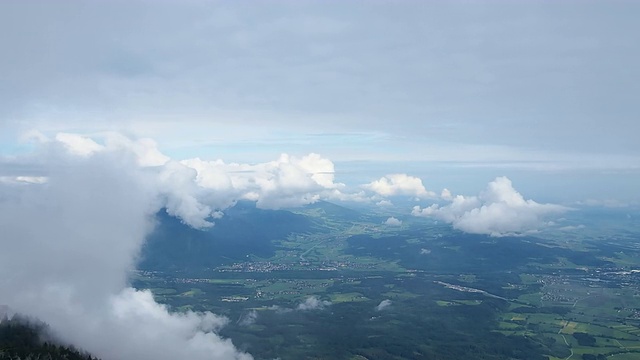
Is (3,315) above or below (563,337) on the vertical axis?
above

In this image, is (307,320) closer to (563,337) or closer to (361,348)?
(361,348)

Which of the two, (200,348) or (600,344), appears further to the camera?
(600,344)

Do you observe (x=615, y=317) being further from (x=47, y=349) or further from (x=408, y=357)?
(x=47, y=349)

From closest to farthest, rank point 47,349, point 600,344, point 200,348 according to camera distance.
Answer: point 47,349 → point 200,348 → point 600,344

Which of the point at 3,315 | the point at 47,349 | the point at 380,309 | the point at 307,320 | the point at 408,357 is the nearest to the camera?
the point at 47,349

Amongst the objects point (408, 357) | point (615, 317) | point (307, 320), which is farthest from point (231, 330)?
point (615, 317)

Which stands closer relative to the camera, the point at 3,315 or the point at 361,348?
the point at 3,315

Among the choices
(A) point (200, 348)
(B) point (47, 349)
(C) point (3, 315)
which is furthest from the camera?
(A) point (200, 348)

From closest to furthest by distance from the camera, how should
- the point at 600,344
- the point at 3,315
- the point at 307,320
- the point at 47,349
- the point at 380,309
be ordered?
the point at 47,349, the point at 3,315, the point at 600,344, the point at 307,320, the point at 380,309

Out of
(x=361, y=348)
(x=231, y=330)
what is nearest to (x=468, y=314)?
(x=361, y=348)
